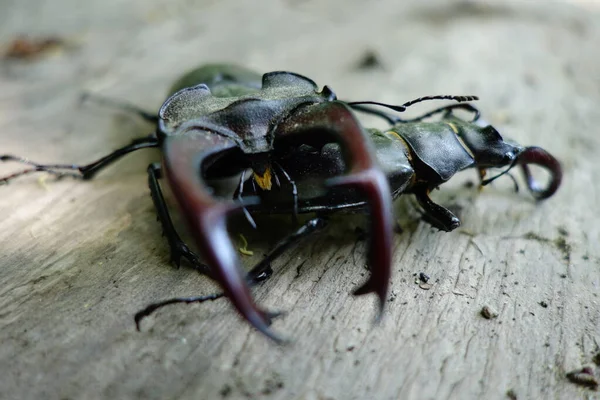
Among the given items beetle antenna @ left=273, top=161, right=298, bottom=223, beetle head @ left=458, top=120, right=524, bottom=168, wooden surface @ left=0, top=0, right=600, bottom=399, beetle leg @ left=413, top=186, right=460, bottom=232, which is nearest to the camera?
Answer: wooden surface @ left=0, top=0, right=600, bottom=399

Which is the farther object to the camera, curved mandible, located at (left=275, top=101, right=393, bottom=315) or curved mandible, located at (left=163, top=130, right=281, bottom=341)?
curved mandible, located at (left=275, top=101, right=393, bottom=315)

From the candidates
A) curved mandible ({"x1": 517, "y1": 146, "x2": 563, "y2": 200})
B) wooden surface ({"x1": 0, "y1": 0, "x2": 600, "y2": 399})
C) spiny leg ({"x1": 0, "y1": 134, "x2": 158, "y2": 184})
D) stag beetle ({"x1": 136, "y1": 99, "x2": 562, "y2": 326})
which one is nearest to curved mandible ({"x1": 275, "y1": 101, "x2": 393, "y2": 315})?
stag beetle ({"x1": 136, "y1": 99, "x2": 562, "y2": 326})

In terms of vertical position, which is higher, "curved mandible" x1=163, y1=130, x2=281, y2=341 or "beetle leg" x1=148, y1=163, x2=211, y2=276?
"curved mandible" x1=163, y1=130, x2=281, y2=341

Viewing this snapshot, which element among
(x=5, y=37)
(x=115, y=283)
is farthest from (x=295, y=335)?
(x=5, y=37)

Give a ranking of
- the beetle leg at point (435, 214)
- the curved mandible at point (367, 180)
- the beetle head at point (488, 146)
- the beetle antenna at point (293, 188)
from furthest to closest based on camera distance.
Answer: the beetle head at point (488, 146), the beetle leg at point (435, 214), the beetle antenna at point (293, 188), the curved mandible at point (367, 180)

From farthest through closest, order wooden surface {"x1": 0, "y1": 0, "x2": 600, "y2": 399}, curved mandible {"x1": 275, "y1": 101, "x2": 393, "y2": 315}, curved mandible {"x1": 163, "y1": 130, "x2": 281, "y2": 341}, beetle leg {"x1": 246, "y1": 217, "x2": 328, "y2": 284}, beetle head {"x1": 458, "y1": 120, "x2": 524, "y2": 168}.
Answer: beetle head {"x1": 458, "y1": 120, "x2": 524, "y2": 168} → beetle leg {"x1": 246, "y1": 217, "x2": 328, "y2": 284} → wooden surface {"x1": 0, "y1": 0, "x2": 600, "y2": 399} → curved mandible {"x1": 275, "y1": 101, "x2": 393, "y2": 315} → curved mandible {"x1": 163, "y1": 130, "x2": 281, "y2": 341}

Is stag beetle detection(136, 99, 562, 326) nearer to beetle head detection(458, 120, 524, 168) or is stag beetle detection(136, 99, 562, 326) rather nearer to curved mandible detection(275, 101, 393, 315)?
beetle head detection(458, 120, 524, 168)

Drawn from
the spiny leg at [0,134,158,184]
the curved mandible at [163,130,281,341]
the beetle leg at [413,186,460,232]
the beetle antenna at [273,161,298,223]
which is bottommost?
the beetle leg at [413,186,460,232]

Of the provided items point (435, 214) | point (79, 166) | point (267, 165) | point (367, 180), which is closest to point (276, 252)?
point (267, 165)

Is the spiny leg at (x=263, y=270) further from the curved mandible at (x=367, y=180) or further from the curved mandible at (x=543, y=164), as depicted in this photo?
→ the curved mandible at (x=543, y=164)

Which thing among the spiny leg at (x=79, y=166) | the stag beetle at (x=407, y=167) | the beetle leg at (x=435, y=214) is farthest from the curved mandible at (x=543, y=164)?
the spiny leg at (x=79, y=166)

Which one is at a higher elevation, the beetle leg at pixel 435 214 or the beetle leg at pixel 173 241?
the beetle leg at pixel 173 241
